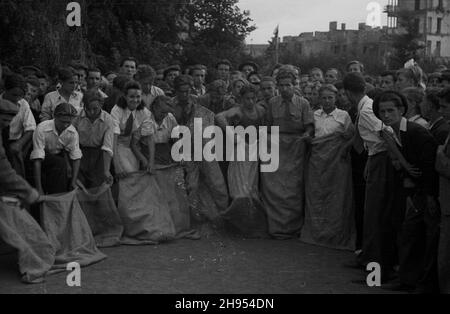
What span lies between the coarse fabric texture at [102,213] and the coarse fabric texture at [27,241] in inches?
52.3

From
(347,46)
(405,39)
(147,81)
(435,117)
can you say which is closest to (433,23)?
(347,46)

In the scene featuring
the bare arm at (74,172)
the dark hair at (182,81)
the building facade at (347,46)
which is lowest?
the bare arm at (74,172)

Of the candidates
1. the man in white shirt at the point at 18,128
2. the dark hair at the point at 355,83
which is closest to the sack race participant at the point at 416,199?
the dark hair at the point at 355,83

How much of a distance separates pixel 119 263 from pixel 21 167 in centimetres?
148

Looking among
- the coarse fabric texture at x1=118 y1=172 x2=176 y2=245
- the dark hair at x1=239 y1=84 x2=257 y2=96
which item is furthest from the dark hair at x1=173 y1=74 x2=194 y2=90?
the coarse fabric texture at x1=118 y1=172 x2=176 y2=245

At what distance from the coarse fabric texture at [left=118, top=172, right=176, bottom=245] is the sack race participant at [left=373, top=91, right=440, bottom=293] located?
3019 millimetres

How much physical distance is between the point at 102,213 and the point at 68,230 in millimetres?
895

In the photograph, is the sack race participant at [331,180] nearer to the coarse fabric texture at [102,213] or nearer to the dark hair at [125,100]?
the dark hair at [125,100]

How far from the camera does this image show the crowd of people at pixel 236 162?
681 centimetres

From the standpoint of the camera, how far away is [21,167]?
7426mm

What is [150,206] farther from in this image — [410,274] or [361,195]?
[410,274]

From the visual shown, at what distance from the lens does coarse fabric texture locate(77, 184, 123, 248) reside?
8008 millimetres

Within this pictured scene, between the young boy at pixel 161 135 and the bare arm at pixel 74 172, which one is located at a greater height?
the young boy at pixel 161 135

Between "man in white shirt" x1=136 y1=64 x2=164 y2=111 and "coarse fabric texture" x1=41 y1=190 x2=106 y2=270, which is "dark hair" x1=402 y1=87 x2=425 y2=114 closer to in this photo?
"coarse fabric texture" x1=41 y1=190 x2=106 y2=270
